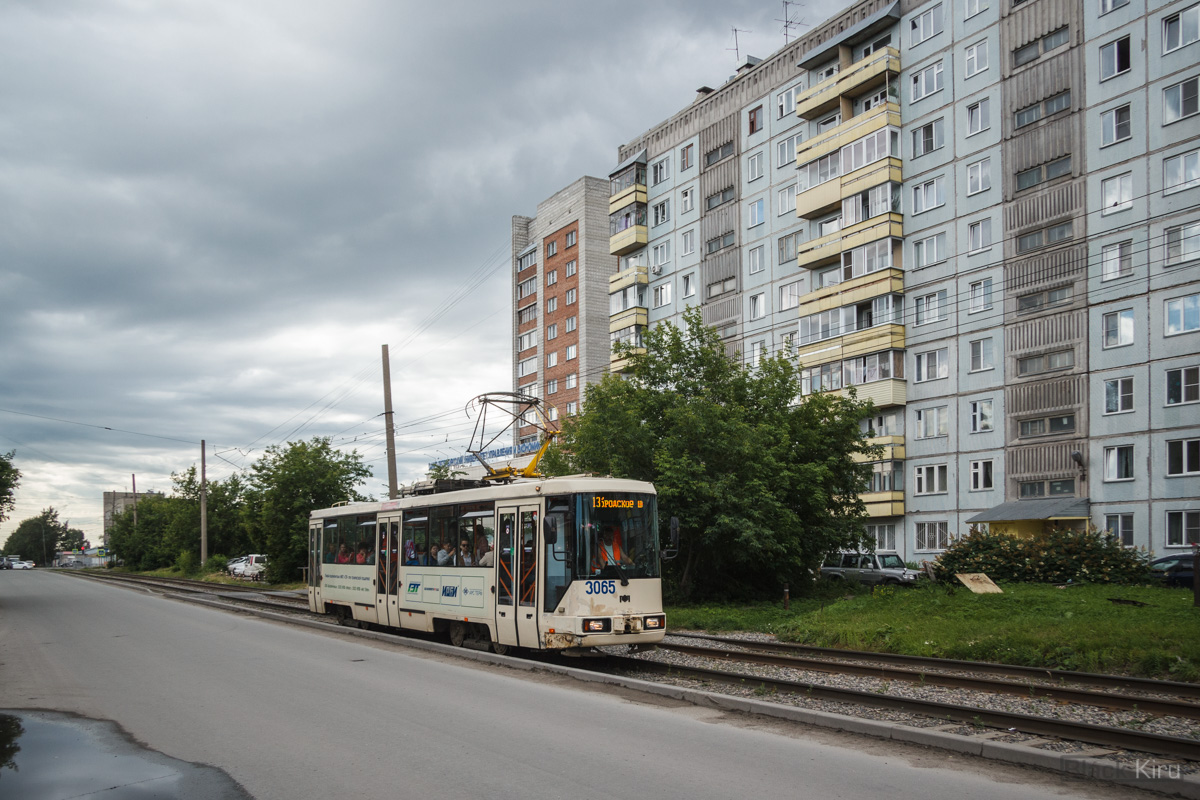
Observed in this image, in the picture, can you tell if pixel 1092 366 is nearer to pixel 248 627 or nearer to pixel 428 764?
pixel 248 627

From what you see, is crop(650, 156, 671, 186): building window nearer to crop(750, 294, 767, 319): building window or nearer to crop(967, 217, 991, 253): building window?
crop(750, 294, 767, 319): building window

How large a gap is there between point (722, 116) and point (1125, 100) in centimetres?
2389

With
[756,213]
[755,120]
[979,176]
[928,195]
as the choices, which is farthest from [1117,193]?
[755,120]

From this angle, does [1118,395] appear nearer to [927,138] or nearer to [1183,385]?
[1183,385]

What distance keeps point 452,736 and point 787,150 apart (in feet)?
145

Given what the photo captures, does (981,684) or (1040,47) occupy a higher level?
(1040,47)

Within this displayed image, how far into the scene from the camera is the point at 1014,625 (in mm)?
17156

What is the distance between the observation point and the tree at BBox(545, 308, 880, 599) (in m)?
25.7

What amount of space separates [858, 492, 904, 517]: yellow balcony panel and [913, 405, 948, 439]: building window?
2852mm

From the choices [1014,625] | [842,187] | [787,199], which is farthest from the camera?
[787,199]

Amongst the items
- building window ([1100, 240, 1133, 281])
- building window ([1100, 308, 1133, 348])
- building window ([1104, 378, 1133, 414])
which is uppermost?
building window ([1100, 240, 1133, 281])

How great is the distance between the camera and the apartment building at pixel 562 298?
6725 centimetres

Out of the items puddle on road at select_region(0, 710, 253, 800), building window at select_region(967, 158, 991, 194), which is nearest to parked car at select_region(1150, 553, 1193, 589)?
building window at select_region(967, 158, 991, 194)

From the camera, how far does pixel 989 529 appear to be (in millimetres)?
34438
